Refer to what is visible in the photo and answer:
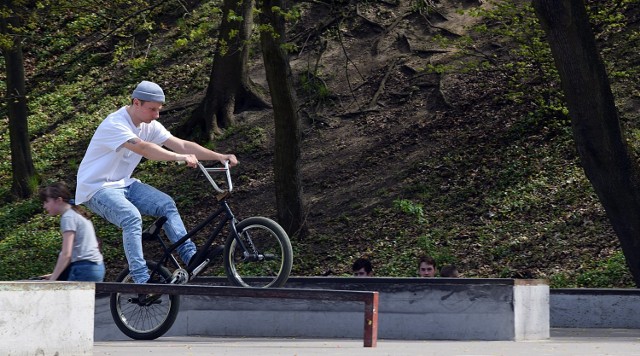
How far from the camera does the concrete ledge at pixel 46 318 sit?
7.56 meters

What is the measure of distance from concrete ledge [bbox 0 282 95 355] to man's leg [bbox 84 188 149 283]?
117 cm

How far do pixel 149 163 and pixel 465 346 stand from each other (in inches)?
586

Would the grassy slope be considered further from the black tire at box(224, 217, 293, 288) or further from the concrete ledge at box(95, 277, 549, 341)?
the black tire at box(224, 217, 293, 288)

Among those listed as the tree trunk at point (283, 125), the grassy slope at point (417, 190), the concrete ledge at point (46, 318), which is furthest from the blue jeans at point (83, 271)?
the grassy slope at point (417, 190)

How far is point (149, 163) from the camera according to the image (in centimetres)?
2331

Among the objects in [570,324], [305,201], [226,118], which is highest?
[226,118]

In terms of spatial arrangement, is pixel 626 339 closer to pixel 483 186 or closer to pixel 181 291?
pixel 181 291

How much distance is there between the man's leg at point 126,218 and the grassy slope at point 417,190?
8495mm

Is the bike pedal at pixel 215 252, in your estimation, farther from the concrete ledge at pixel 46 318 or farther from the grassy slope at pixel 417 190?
the grassy slope at pixel 417 190

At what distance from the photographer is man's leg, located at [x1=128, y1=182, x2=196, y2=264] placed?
938 cm

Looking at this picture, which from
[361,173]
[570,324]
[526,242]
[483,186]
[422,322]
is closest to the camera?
[422,322]

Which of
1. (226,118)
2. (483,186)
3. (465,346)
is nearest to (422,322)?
(465,346)

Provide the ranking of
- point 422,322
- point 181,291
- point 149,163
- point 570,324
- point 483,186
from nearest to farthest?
point 181,291 → point 422,322 → point 570,324 → point 483,186 → point 149,163

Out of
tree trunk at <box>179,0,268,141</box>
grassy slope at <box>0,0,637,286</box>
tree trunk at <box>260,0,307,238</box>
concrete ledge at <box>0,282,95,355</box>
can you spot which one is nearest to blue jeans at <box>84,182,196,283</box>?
concrete ledge at <box>0,282,95,355</box>
